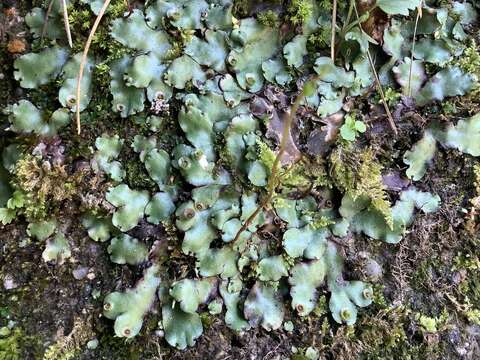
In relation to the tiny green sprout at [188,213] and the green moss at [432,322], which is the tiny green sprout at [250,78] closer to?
the tiny green sprout at [188,213]

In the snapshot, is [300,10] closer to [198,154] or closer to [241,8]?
[241,8]

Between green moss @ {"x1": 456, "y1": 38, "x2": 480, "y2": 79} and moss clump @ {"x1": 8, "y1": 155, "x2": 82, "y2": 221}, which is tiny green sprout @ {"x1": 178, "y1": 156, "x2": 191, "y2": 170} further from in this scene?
green moss @ {"x1": 456, "y1": 38, "x2": 480, "y2": 79}

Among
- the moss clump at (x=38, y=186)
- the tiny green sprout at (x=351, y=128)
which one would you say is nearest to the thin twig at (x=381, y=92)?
the tiny green sprout at (x=351, y=128)

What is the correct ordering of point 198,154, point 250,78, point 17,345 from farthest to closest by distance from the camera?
point 250,78 → point 198,154 → point 17,345

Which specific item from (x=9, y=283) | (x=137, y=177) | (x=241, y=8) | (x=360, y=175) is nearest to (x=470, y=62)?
(x=360, y=175)

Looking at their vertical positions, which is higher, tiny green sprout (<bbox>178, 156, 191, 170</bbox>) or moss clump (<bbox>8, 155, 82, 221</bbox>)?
tiny green sprout (<bbox>178, 156, 191, 170</bbox>)

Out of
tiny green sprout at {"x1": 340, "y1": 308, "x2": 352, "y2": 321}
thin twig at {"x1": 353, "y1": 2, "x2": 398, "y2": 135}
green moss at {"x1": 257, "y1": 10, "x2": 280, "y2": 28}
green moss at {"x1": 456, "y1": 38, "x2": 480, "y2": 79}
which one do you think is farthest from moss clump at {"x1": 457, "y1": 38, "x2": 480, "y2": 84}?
tiny green sprout at {"x1": 340, "y1": 308, "x2": 352, "y2": 321}
